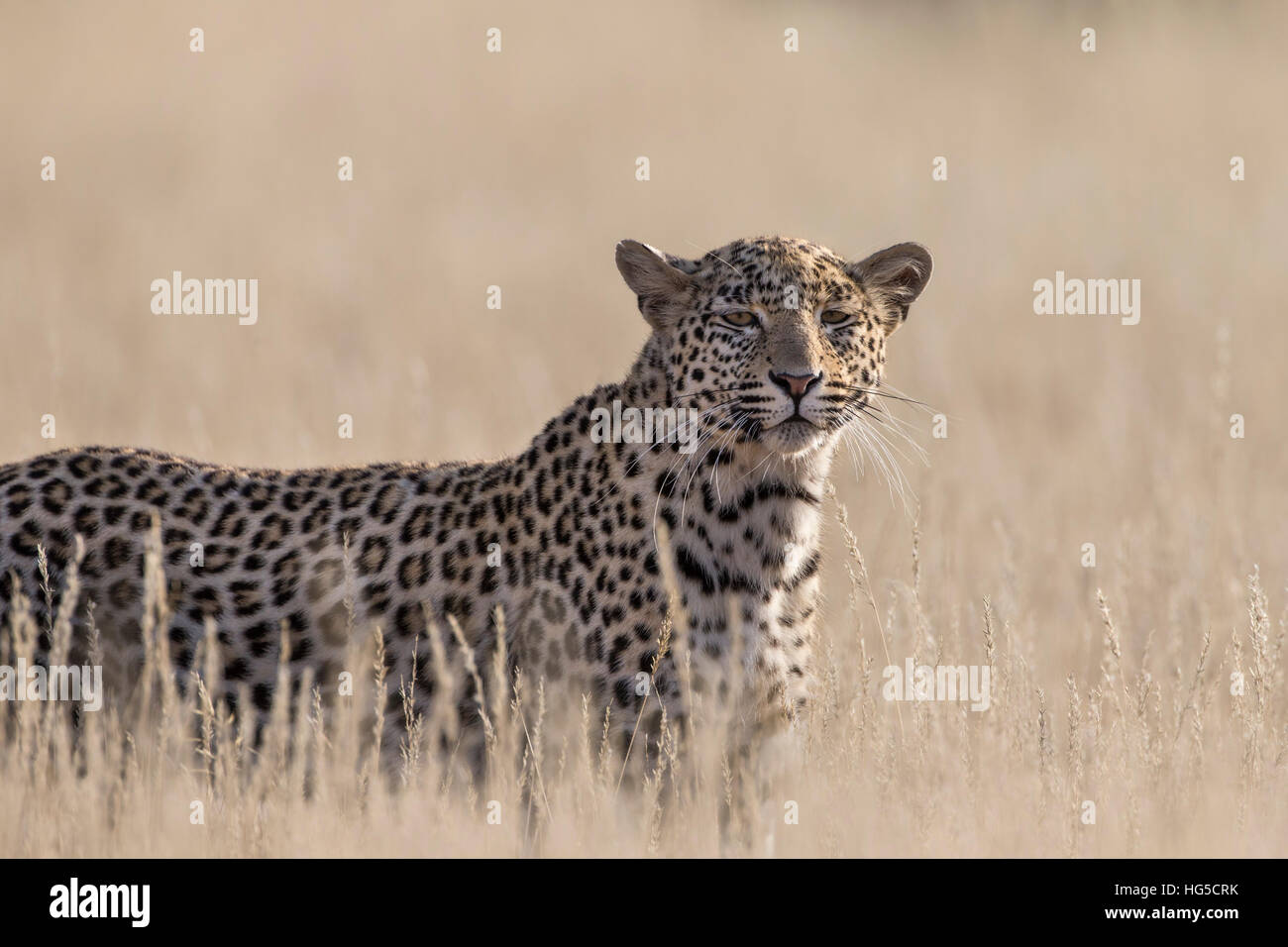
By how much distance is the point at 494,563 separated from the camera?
7.50 m

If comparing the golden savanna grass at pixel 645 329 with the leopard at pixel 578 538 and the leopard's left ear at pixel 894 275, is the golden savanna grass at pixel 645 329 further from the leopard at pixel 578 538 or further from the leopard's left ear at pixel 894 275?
the leopard's left ear at pixel 894 275

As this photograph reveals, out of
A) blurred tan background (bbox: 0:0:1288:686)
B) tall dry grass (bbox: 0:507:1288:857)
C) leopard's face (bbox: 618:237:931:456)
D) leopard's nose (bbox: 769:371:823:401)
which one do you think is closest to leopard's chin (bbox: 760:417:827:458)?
leopard's face (bbox: 618:237:931:456)

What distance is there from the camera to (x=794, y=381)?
269 inches

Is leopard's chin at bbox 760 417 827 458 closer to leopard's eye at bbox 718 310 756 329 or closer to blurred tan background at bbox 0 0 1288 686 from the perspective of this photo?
leopard's eye at bbox 718 310 756 329

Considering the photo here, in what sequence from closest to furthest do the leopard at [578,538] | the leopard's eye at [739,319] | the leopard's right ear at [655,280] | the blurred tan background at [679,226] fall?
1. the leopard at [578,538]
2. the leopard's eye at [739,319]
3. the leopard's right ear at [655,280]
4. the blurred tan background at [679,226]

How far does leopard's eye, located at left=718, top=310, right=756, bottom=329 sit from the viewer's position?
23.7 ft

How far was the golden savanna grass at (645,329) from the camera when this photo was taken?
21.1ft

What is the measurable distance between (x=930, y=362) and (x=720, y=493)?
376 inches

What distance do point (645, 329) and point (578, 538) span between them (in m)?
10.8

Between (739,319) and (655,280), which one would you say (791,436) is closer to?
(739,319)

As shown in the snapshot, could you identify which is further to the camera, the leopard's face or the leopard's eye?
the leopard's eye

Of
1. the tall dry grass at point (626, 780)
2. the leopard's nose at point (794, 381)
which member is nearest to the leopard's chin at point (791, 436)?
the leopard's nose at point (794, 381)

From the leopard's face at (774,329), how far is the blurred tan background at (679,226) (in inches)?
66.7
